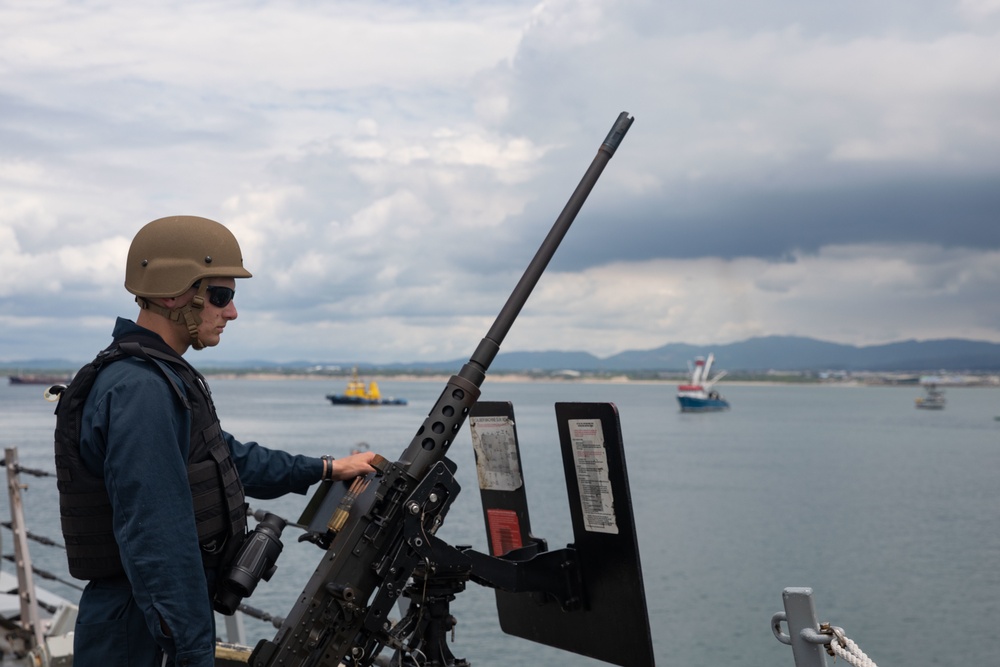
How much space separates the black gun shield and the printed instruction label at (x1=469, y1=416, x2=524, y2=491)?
0.36 metres

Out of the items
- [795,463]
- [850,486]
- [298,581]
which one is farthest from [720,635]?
[795,463]

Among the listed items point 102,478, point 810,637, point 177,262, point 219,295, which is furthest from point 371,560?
point 810,637

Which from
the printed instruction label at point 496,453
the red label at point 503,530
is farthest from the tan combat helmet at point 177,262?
the red label at point 503,530

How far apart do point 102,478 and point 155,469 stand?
9.6 inches

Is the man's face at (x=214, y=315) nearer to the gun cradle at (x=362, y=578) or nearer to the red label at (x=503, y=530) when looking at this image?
the gun cradle at (x=362, y=578)

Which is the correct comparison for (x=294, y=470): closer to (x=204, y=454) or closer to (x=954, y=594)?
(x=204, y=454)

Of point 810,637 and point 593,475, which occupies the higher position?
point 593,475

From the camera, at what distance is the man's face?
3.14m

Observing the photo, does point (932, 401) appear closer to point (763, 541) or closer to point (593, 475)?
point (763, 541)

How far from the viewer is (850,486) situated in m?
48.6

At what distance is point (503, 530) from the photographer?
4113mm

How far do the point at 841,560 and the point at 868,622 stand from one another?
7.61m

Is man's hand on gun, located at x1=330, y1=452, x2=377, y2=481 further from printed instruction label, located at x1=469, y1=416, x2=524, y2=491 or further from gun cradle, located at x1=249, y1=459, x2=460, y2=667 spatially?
printed instruction label, located at x1=469, y1=416, x2=524, y2=491

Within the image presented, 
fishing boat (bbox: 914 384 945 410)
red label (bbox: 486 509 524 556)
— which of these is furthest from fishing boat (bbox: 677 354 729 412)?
red label (bbox: 486 509 524 556)
